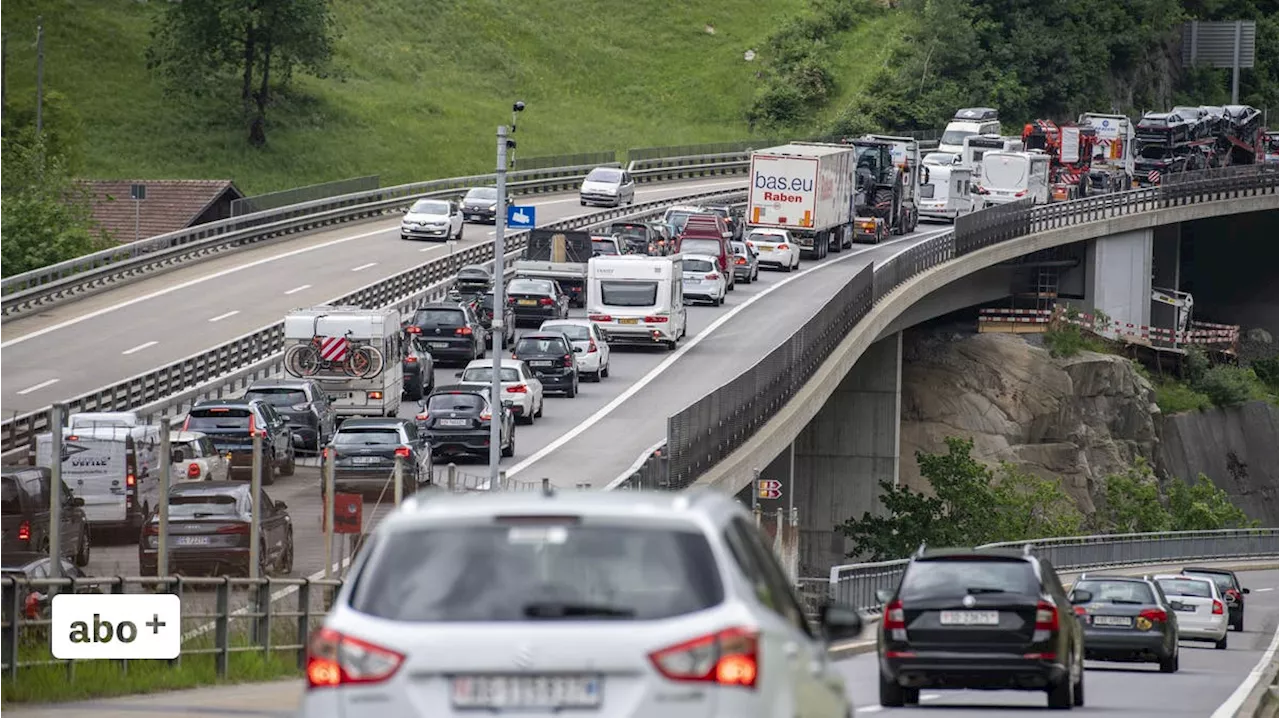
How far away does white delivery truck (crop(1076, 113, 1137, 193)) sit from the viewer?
335 ft

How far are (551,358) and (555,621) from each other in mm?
47573

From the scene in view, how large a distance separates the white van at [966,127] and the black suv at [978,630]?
82493 mm

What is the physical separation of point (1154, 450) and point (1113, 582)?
69.7 meters

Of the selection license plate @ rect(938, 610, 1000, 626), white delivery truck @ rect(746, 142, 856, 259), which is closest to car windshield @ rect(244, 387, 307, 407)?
license plate @ rect(938, 610, 1000, 626)

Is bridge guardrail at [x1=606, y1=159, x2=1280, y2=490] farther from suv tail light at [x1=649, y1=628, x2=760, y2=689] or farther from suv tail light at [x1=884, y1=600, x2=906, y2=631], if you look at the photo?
suv tail light at [x1=649, y1=628, x2=760, y2=689]

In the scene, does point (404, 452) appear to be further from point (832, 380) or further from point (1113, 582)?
point (832, 380)

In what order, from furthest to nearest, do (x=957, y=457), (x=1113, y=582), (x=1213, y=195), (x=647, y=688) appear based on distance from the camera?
1. (x=1213, y=195)
2. (x=957, y=457)
3. (x=1113, y=582)
4. (x=647, y=688)

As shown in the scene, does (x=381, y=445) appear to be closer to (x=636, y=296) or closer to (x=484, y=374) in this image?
(x=484, y=374)

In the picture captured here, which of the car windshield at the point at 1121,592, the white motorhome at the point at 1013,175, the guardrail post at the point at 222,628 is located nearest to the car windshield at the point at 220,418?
the car windshield at the point at 1121,592

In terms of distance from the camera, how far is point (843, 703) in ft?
33.0

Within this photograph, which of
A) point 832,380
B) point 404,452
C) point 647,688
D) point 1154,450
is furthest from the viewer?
point 1154,450

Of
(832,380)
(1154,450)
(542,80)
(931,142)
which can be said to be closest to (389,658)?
(832,380)

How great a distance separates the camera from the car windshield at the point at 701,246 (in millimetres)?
74750

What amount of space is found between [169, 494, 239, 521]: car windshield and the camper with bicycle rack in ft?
66.6
